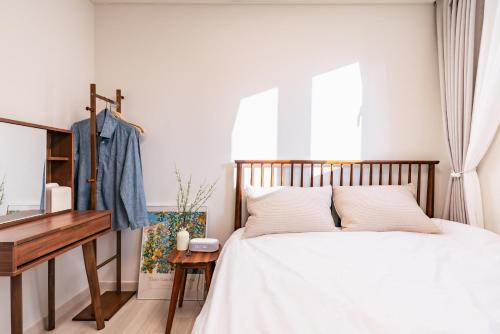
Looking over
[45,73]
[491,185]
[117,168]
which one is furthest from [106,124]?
[491,185]

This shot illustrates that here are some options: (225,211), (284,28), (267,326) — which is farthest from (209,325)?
(284,28)

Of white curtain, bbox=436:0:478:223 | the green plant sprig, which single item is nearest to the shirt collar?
the green plant sprig

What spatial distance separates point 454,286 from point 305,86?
A: 70.8 inches

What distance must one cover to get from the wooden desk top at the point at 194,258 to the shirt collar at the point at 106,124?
1.06 metres

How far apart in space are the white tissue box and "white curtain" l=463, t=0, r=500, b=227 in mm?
2917

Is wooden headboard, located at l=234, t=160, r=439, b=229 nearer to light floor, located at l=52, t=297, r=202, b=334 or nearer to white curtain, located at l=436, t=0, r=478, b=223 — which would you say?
white curtain, located at l=436, t=0, r=478, b=223

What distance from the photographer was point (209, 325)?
1004 millimetres

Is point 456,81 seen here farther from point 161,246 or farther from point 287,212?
point 161,246

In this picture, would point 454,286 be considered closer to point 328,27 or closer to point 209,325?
point 209,325

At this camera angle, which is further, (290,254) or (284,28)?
(284,28)

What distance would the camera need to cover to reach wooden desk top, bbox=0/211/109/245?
4.09ft

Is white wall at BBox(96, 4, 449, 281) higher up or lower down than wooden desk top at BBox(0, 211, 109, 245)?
higher up

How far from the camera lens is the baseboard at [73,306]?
6.10 feet

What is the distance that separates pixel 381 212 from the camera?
199cm
